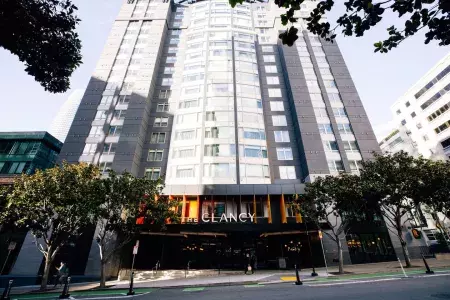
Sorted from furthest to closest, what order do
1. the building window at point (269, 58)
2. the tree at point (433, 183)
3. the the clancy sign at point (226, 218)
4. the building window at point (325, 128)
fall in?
the building window at point (269, 58) < the building window at point (325, 128) < the the clancy sign at point (226, 218) < the tree at point (433, 183)

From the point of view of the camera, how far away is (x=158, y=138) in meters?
36.3

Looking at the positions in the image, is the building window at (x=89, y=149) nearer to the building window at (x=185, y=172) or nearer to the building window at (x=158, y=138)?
the building window at (x=158, y=138)

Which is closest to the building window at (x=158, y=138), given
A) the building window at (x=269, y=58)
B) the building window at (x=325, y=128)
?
the building window at (x=325, y=128)

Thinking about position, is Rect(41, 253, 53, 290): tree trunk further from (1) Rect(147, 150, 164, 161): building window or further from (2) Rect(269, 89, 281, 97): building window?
(2) Rect(269, 89, 281, 97): building window

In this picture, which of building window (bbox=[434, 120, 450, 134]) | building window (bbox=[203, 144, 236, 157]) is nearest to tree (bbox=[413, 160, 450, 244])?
building window (bbox=[203, 144, 236, 157])

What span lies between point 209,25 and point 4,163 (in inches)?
1820

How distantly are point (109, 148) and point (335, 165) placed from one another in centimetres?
3379

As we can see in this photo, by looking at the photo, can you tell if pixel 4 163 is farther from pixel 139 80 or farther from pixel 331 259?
pixel 331 259

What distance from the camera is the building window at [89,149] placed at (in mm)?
33344

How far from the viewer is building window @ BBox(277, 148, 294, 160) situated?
3447 cm

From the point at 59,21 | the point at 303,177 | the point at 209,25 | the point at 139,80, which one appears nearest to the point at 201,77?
the point at 139,80

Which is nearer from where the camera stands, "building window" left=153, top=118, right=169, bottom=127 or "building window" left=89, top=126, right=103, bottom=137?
"building window" left=89, top=126, right=103, bottom=137

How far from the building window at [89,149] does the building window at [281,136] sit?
28.0 meters

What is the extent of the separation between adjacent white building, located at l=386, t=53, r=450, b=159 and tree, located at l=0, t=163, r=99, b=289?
6104 centimetres
